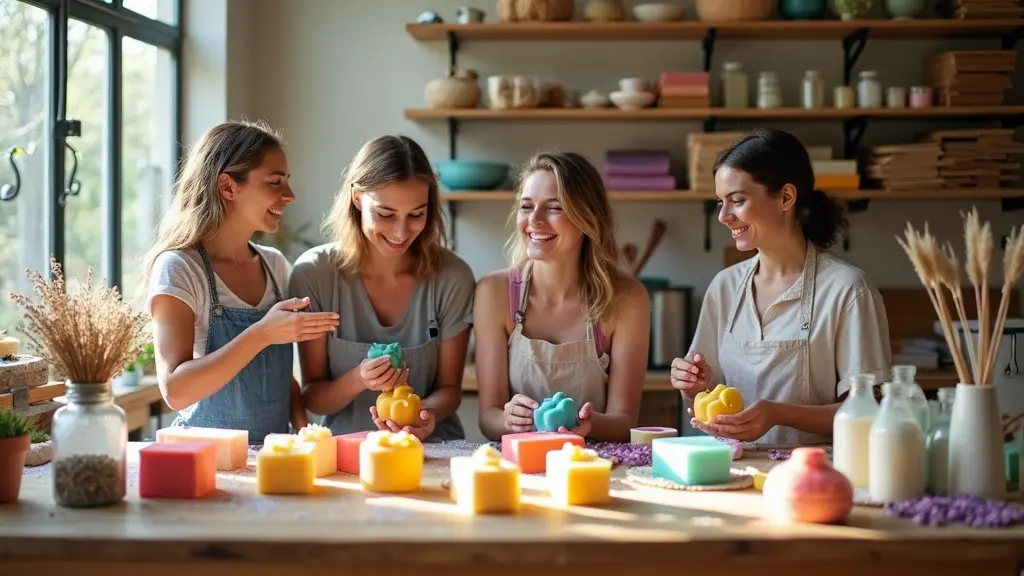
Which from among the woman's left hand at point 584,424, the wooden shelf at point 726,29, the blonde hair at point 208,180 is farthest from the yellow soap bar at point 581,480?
the wooden shelf at point 726,29

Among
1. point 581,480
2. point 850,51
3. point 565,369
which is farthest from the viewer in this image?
point 850,51

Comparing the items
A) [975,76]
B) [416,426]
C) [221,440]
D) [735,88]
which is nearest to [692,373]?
[416,426]

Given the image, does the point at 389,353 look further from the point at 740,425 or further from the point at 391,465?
the point at 740,425

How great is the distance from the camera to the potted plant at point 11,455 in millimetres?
1763

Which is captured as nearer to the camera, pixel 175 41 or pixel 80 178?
pixel 80 178

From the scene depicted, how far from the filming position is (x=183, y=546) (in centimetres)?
155

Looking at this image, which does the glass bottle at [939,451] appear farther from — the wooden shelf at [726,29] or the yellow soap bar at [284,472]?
the wooden shelf at [726,29]

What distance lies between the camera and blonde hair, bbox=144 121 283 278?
2441mm

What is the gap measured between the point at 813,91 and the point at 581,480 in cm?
310

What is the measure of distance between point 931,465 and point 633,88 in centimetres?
281

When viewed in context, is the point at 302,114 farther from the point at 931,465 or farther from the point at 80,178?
the point at 931,465

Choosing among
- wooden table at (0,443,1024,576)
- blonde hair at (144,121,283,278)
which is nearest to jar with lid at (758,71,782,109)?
blonde hair at (144,121,283,278)

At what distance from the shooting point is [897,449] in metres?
1.72

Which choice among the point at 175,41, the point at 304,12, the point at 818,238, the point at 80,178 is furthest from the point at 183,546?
the point at 304,12
